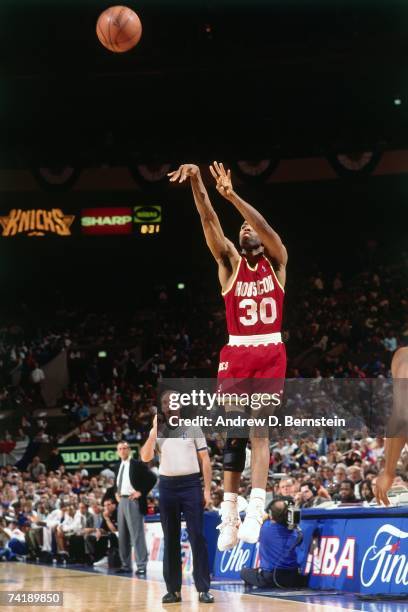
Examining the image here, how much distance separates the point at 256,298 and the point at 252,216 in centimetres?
77

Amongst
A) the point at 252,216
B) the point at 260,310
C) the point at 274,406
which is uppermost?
the point at 252,216

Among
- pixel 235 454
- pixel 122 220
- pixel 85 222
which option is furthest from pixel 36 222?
pixel 235 454

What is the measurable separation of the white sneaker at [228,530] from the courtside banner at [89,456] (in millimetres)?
13953

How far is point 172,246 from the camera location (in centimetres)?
2933

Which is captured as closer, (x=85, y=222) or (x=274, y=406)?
(x=274, y=406)

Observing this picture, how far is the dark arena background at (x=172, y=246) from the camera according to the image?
44.9 ft

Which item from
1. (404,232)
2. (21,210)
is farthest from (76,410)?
(404,232)

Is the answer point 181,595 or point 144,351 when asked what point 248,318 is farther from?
point 144,351

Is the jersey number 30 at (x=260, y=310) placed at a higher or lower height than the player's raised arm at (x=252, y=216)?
lower

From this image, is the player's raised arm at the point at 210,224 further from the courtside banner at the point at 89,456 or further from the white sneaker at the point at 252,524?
the courtside banner at the point at 89,456

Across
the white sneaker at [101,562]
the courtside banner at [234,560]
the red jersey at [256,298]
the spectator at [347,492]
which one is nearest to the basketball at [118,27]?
the red jersey at [256,298]

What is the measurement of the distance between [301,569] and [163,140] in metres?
15.5

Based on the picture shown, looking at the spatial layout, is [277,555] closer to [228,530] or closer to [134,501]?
[134,501]

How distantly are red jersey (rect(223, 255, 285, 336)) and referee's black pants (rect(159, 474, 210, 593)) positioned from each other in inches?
121
